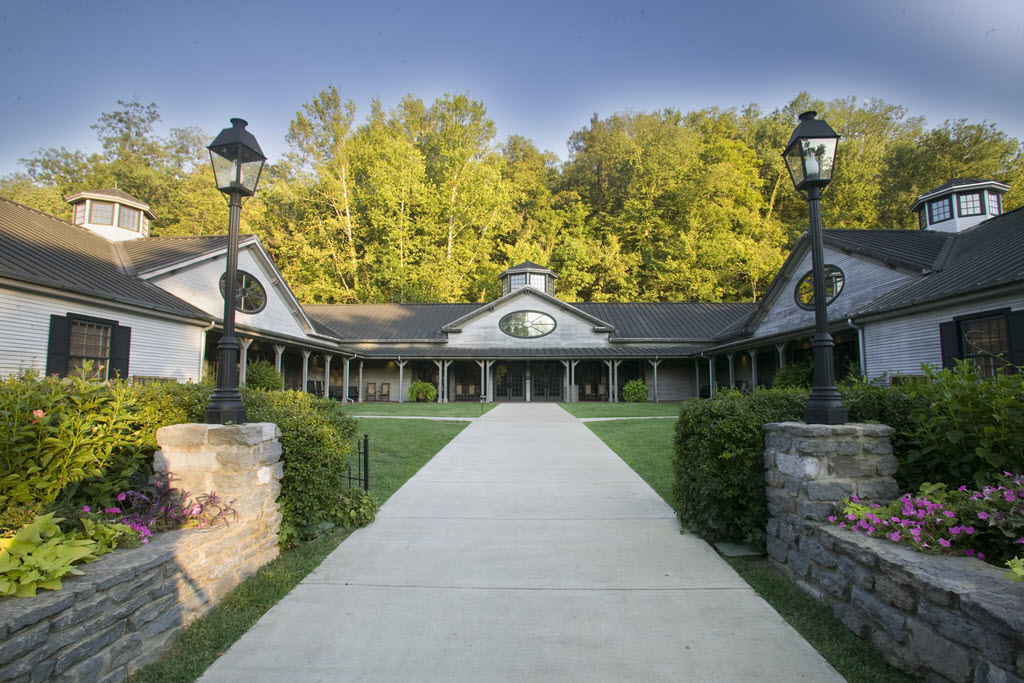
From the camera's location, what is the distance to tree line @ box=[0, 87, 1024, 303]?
35531mm

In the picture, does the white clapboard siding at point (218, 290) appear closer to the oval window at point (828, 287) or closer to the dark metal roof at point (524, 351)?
the dark metal roof at point (524, 351)

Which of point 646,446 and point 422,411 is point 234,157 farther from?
point 422,411

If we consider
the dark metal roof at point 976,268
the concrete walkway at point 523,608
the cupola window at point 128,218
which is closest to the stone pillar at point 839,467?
the concrete walkway at point 523,608

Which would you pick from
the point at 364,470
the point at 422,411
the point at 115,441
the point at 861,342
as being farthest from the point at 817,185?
the point at 422,411

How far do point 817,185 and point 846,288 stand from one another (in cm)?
1489

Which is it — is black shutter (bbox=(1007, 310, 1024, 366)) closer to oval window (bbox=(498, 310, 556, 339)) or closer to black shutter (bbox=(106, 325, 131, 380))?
oval window (bbox=(498, 310, 556, 339))

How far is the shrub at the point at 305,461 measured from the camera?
4.55 m

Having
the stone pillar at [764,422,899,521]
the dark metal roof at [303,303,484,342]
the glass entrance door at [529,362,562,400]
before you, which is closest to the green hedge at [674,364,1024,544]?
the stone pillar at [764,422,899,521]

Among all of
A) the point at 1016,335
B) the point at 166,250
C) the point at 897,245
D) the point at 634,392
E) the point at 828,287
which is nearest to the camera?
the point at 1016,335

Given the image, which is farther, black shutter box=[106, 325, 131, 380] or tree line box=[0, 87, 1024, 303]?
tree line box=[0, 87, 1024, 303]

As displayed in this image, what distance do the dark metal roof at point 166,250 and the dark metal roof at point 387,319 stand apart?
32.4 feet

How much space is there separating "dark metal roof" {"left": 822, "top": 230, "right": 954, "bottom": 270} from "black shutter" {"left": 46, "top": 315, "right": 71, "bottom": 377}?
2165 centimetres

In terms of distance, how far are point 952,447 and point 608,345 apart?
2391 cm

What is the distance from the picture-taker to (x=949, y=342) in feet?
38.7
